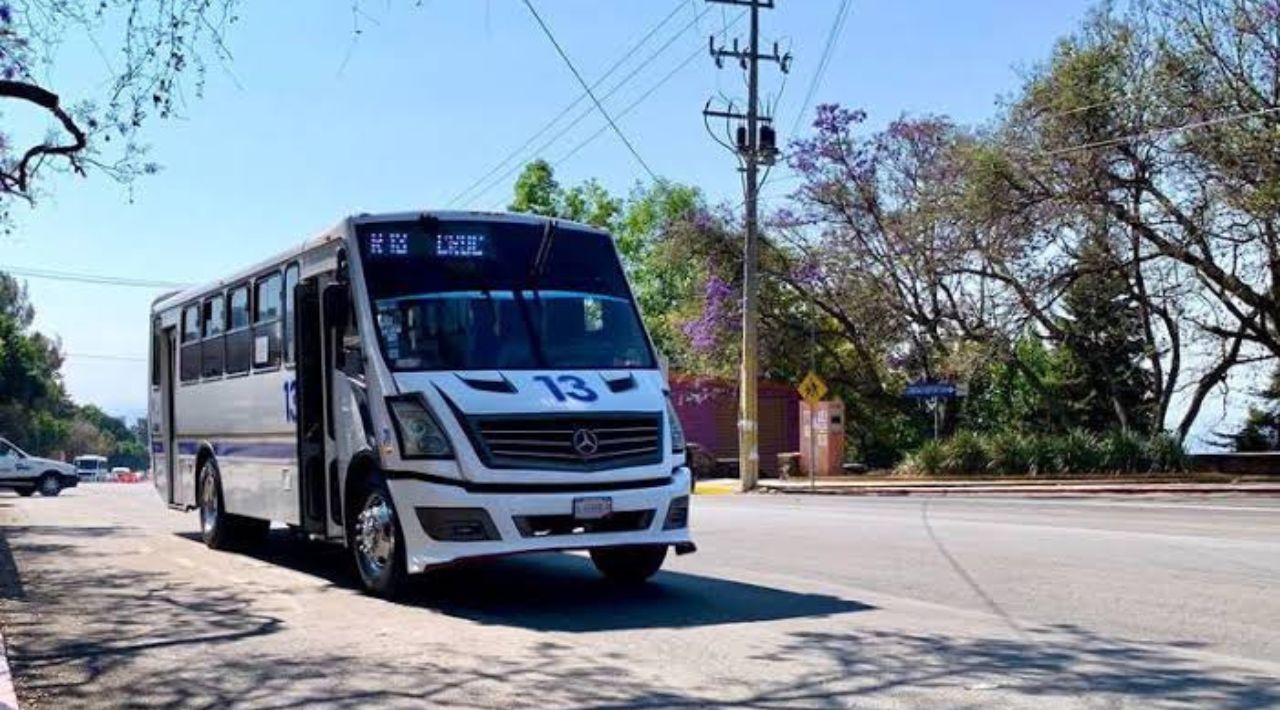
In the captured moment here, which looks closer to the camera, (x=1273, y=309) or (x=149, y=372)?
(x=149, y=372)

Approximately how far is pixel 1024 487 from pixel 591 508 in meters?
21.0

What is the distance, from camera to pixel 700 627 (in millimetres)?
8633

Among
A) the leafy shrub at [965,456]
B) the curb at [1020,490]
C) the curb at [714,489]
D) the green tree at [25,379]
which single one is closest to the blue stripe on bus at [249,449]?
the curb at [1020,490]

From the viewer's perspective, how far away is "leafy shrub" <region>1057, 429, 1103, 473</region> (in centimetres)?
3200

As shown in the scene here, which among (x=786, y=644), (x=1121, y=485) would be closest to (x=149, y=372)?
(x=786, y=644)

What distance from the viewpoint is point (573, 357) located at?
988cm

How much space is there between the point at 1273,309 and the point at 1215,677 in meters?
24.6

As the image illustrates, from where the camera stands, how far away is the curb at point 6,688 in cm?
642

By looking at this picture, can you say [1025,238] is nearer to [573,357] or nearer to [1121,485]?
[1121,485]

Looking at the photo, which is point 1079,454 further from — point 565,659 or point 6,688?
point 6,688

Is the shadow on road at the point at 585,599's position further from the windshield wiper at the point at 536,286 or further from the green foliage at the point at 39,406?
the green foliage at the point at 39,406

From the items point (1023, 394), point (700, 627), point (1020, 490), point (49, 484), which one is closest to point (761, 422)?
point (1023, 394)

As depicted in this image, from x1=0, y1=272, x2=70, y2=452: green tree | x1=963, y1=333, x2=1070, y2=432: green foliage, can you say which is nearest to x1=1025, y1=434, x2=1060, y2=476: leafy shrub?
x1=963, y1=333, x2=1070, y2=432: green foliage

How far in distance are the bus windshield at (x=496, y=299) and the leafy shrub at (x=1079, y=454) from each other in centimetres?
2412
